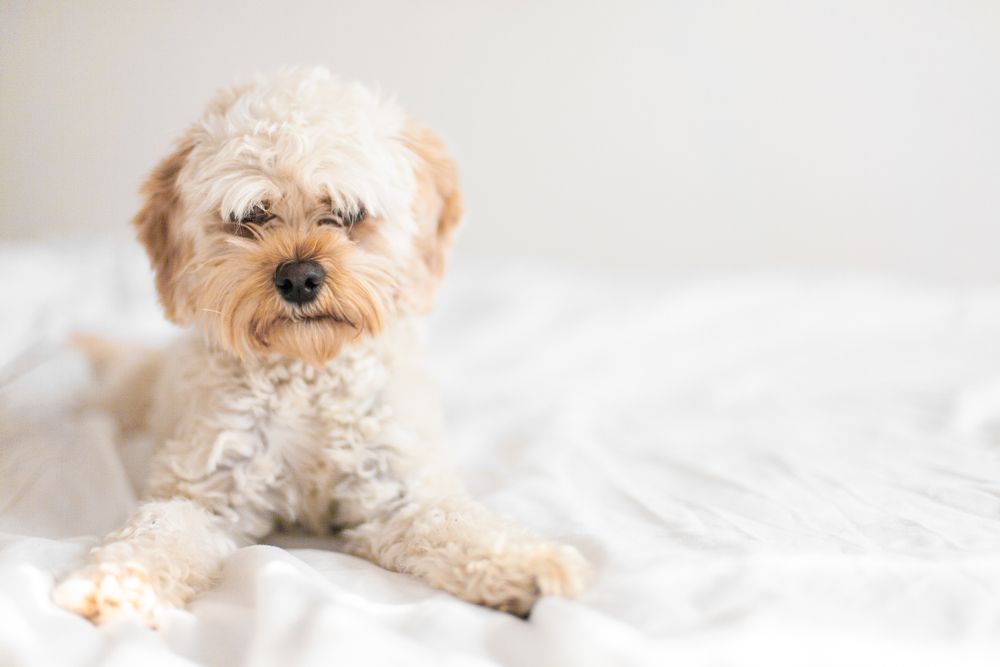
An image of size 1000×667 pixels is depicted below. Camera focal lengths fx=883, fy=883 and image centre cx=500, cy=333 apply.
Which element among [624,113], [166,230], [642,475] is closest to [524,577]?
[642,475]

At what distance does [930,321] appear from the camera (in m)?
3.56

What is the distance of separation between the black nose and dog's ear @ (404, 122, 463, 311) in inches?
13.4

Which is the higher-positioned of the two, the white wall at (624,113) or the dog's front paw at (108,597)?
the white wall at (624,113)

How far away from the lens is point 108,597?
1.54 meters

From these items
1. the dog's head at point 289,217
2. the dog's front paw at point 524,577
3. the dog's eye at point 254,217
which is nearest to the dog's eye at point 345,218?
the dog's head at point 289,217

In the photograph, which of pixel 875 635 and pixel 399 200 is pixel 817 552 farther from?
pixel 399 200

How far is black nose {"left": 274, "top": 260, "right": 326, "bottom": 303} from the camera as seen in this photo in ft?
6.23

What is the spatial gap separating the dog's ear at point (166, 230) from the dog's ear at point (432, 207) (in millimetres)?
551

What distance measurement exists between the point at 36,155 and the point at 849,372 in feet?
11.7

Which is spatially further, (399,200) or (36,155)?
(36,155)

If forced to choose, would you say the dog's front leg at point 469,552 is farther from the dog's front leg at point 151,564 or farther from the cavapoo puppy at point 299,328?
the dog's front leg at point 151,564

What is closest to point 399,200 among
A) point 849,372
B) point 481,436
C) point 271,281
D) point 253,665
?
point 271,281

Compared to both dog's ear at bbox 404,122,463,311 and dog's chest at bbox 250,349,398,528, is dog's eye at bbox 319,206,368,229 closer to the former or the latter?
dog's ear at bbox 404,122,463,311

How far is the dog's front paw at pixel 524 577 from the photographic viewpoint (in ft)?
5.13
